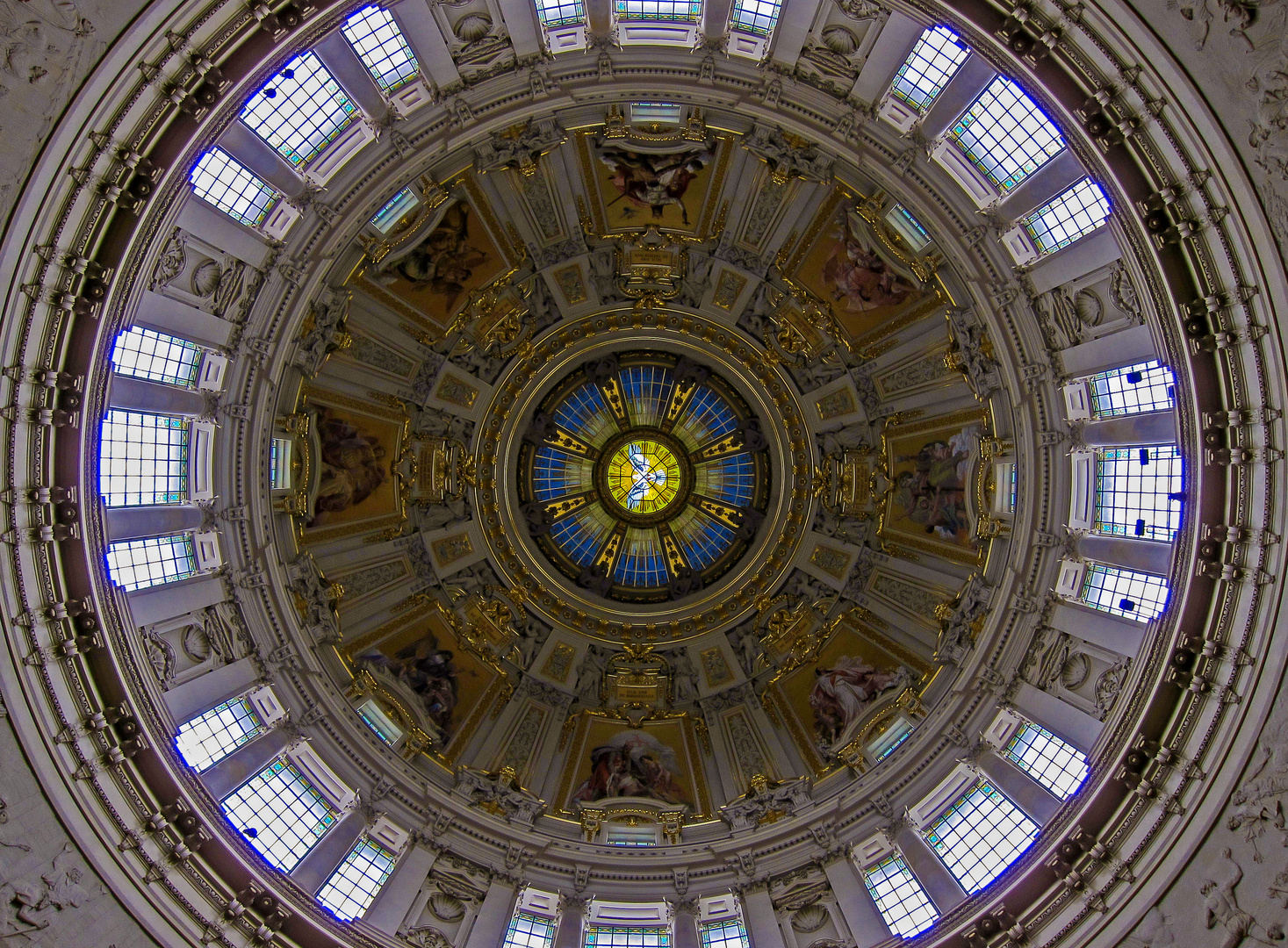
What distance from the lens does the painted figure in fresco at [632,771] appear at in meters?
30.0

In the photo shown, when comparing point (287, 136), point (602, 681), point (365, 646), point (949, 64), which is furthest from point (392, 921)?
point (949, 64)

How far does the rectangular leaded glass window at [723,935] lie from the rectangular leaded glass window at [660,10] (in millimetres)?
26473

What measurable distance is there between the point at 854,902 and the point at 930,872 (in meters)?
2.38

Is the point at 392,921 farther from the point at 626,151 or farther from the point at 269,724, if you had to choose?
the point at 626,151

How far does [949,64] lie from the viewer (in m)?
22.7

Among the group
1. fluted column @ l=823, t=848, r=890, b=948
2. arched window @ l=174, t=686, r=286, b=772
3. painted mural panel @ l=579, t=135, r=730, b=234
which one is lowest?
fluted column @ l=823, t=848, r=890, b=948

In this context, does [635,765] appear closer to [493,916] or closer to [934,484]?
[493,916]

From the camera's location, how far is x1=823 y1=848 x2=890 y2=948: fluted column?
932 inches

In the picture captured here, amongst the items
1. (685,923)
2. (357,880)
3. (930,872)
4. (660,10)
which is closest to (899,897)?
(930,872)

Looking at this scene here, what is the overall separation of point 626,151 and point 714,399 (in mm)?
11369

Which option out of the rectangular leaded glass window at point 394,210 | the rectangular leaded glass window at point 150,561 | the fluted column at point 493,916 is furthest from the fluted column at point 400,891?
the rectangular leaded glass window at point 394,210

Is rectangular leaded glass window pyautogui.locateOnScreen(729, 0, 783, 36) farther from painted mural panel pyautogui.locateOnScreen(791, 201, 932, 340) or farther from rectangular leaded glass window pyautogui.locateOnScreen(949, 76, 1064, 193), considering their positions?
painted mural panel pyautogui.locateOnScreen(791, 201, 932, 340)

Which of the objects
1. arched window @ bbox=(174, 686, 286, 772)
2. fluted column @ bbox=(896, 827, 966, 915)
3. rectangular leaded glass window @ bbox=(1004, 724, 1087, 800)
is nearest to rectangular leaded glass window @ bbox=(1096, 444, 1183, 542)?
rectangular leaded glass window @ bbox=(1004, 724, 1087, 800)

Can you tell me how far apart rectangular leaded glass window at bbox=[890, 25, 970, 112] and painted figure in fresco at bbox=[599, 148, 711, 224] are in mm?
6502
